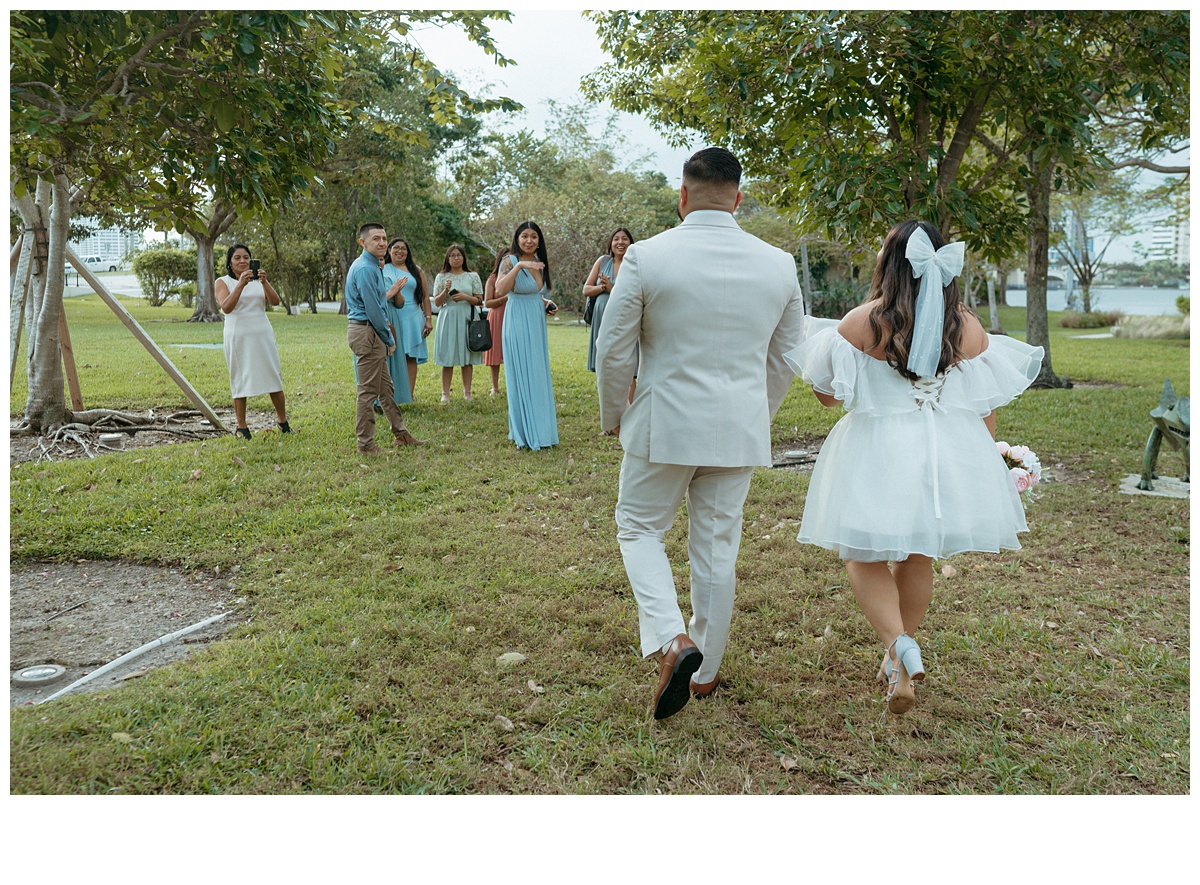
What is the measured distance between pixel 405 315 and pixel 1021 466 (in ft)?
27.5

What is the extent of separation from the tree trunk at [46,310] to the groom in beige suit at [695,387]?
8521 millimetres

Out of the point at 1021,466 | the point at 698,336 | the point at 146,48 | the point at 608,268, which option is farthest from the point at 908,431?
the point at 608,268

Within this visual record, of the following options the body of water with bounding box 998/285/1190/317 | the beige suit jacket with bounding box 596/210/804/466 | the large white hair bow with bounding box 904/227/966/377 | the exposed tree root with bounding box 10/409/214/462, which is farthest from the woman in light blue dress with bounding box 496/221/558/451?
the body of water with bounding box 998/285/1190/317

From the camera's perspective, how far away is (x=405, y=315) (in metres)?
11.1

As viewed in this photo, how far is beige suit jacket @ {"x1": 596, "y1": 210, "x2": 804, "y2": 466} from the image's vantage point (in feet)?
11.8

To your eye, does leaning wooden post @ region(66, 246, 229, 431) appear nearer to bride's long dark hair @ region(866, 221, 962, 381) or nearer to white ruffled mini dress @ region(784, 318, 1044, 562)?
white ruffled mini dress @ region(784, 318, 1044, 562)

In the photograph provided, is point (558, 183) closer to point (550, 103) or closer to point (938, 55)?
point (550, 103)

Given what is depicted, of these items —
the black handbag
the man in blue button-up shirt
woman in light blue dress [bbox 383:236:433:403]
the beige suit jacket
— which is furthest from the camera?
the black handbag

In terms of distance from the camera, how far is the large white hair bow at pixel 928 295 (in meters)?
3.65

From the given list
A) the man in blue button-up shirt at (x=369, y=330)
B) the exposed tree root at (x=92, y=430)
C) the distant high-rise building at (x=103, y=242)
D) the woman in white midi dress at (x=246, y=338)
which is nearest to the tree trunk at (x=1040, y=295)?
the man in blue button-up shirt at (x=369, y=330)

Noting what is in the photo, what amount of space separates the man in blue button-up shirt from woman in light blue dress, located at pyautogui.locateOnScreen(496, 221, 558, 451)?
1.21 metres

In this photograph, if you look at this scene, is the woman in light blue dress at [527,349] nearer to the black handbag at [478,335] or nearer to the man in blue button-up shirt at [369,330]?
the man in blue button-up shirt at [369,330]

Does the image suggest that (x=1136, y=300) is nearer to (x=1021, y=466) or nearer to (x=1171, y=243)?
(x=1171, y=243)

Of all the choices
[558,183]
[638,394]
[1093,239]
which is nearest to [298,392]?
[638,394]
